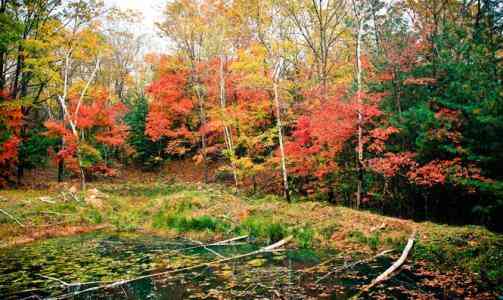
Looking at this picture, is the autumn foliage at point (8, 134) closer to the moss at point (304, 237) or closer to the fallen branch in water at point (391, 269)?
the moss at point (304, 237)

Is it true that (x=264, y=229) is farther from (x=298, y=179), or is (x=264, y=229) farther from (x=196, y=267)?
(x=298, y=179)

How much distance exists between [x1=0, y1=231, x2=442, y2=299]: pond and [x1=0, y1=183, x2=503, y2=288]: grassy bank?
41.3 inches

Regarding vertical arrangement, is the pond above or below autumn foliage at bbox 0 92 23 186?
below

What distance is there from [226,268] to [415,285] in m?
4.41

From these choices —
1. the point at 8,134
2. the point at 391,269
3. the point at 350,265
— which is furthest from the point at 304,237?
the point at 8,134

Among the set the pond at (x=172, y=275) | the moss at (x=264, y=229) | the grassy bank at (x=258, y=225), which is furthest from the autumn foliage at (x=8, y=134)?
the moss at (x=264, y=229)

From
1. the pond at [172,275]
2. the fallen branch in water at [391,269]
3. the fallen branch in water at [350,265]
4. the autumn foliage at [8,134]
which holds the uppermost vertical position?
the autumn foliage at [8,134]

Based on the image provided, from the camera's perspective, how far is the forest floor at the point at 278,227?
7.96m

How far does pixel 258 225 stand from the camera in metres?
12.2

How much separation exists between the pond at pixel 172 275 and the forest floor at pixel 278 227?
992 millimetres

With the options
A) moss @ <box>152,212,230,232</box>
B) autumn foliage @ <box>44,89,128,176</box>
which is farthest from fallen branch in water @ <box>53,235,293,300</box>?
autumn foliage @ <box>44,89,128,176</box>

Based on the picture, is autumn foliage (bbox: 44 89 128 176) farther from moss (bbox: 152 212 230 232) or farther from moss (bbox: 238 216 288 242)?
moss (bbox: 238 216 288 242)

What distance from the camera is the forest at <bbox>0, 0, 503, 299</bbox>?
7.99 meters

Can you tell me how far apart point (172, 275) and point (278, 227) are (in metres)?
4.60
